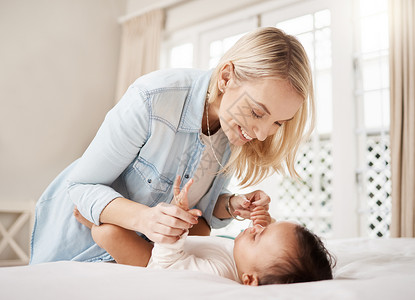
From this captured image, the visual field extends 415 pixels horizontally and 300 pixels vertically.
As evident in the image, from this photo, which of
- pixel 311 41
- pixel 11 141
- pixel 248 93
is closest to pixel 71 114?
pixel 11 141

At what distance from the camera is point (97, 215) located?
3.51ft

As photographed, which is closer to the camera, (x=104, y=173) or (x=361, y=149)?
(x=104, y=173)

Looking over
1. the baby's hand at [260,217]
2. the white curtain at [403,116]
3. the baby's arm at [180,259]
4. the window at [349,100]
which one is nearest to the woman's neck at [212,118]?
the baby's hand at [260,217]

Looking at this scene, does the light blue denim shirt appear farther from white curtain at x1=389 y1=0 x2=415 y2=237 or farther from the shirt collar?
white curtain at x1=389 y1=0 x2=415 y2=237

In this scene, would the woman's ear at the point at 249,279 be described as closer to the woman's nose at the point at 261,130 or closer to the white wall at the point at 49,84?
the woman's nose at the point at 261,130

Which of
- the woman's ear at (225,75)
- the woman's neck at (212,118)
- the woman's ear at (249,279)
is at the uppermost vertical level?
the woman's ear at (225,75)

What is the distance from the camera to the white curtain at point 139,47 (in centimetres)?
433

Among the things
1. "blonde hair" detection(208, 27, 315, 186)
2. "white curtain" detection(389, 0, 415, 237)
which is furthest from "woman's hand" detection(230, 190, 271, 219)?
"white curtain" detection(389, 0, 415, 237)

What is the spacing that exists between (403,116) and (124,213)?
7.88 ft

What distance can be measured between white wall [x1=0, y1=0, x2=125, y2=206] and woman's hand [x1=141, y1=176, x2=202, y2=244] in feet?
9.80

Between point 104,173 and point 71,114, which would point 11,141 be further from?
point 104,173

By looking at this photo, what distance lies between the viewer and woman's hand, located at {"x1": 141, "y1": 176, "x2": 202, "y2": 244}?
2.96 ft

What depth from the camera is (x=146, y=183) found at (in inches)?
49.4

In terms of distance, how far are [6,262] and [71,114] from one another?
155 cm
